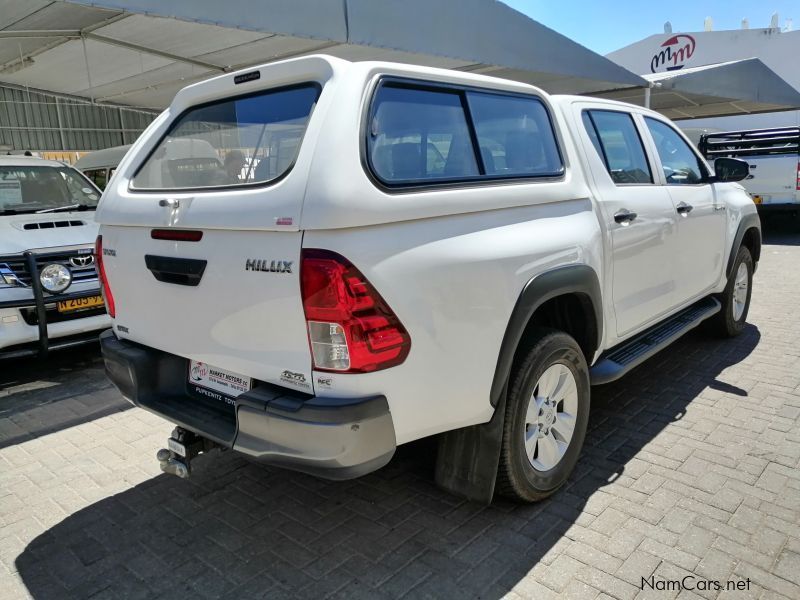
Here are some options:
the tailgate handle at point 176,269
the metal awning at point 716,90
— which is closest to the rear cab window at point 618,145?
the tailgate handle at point 176,269

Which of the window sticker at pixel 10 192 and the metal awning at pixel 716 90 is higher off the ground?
the metal awning at pixel 716 90

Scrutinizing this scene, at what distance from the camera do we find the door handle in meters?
3.30

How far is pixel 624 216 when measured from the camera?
334 centimetres

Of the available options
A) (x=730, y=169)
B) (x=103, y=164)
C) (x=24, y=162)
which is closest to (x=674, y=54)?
(x=103, y=164)

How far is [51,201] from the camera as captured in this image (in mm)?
6039

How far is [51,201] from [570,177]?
535 centimetres

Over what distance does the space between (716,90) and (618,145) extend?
12.3 m

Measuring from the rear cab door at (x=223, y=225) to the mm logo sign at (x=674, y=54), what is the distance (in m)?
28.1

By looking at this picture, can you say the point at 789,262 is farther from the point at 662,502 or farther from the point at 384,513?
the point at 384,513

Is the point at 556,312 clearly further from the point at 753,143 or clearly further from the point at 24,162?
the point at 753,143

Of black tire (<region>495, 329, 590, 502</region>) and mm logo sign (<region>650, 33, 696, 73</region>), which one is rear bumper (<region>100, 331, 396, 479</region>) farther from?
mm logo sign (<region>650, 33, 696, 73</region>)

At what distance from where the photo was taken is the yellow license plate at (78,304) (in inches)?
192

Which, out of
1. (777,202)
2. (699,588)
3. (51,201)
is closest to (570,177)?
(699,588)

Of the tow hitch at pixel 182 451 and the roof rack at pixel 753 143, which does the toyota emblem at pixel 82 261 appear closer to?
the tow hitch at pixel 182 451
